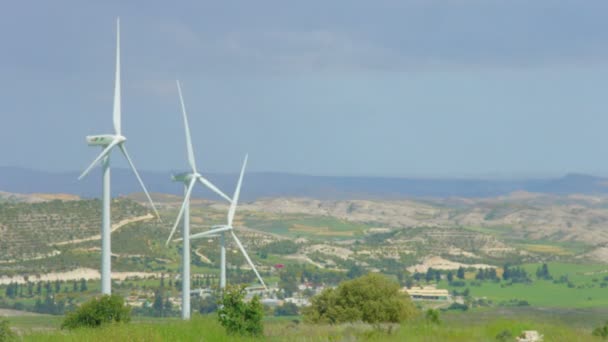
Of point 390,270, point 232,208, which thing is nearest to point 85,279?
point 390,270

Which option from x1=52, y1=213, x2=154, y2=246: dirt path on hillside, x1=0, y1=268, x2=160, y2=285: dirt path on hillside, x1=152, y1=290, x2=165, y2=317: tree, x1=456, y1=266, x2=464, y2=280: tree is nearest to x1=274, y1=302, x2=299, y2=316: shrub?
x1=152, y1=290, x2=165, y2=317: tree

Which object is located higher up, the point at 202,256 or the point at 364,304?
the point at 364,304

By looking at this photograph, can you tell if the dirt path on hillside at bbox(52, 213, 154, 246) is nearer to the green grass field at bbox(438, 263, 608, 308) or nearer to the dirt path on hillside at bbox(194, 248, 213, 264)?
the dirt path on hillside at bbox(194, 248, 213, 264)

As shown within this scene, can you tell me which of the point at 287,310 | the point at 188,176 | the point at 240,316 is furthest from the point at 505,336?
the point at 287,310

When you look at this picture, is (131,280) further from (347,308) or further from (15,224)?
(347,308)

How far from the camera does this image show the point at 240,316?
3173cm

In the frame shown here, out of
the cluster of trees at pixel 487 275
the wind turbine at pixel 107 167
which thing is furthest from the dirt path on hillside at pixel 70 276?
the wind turbine at pixel 107 167

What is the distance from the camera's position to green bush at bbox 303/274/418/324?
165ft

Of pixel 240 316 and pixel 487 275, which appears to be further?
pixel 487 275

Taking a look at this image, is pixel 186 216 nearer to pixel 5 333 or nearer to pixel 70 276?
pixel 5 333

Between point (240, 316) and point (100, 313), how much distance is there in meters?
A: 8.20

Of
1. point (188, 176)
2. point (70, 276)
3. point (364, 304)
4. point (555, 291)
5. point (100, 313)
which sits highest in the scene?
point (188, 176)

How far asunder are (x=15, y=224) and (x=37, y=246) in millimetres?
11552

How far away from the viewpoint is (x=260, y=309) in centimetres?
3209
